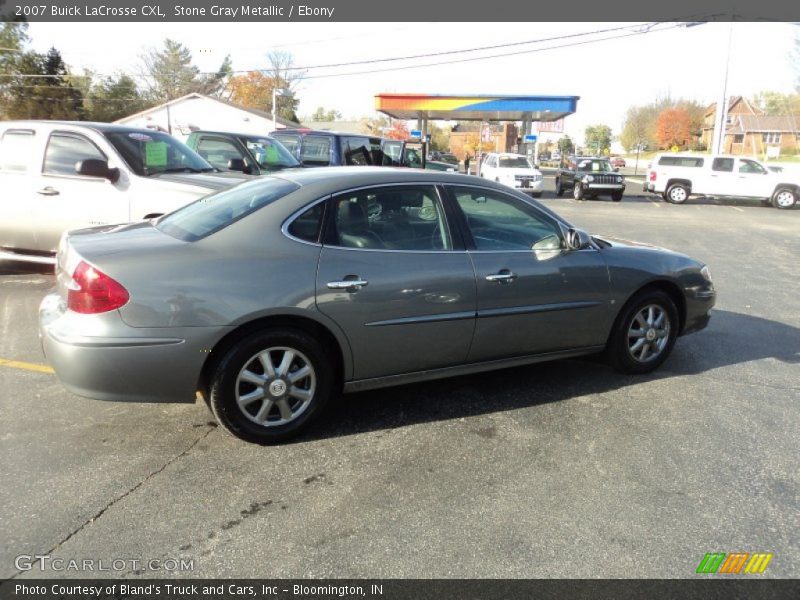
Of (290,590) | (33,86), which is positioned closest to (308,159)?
(290,590)

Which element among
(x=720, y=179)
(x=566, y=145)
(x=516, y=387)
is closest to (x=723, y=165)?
(x=720, y=179)

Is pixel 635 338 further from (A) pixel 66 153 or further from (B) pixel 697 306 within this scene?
(A) pixel 66 153

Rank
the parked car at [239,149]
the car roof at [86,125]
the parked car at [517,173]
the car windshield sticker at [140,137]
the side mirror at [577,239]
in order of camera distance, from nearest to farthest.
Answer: the side mirror at [577,239] → the car roof at [86,125] → the car windshield sticker at [140,137] → the parked car at [239,149] → the parked car at [517,173]

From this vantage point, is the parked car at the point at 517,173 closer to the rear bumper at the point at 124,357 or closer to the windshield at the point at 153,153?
the windshield at the point at 153,153

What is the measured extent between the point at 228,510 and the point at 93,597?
695mm

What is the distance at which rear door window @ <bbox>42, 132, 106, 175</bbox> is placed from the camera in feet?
22.5

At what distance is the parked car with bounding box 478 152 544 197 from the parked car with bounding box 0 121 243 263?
18980 mm

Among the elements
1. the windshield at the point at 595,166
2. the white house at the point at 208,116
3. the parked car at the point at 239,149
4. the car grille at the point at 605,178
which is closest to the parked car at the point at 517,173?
the windshield at the point at 595,166

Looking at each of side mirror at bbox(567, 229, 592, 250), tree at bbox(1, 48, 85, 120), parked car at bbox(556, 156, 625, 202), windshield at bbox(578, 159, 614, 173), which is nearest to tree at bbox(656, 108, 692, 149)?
windshield at bbox(578, 159, 614, 173)

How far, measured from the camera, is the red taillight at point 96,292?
318 cm

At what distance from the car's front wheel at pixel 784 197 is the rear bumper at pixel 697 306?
2319 cm

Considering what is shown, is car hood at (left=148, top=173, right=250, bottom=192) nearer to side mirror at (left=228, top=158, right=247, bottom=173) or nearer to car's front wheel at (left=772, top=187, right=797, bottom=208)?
side mirror at (left=228, top=158, right=247, bottom=173)

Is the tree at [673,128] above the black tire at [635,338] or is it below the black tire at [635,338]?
above

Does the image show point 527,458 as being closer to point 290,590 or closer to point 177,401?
point 290,590
